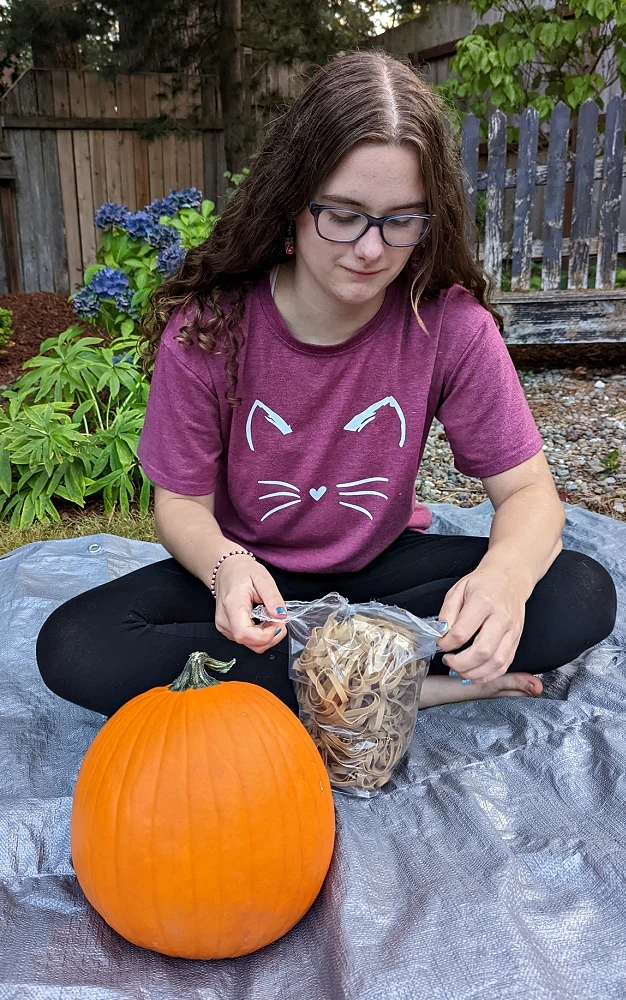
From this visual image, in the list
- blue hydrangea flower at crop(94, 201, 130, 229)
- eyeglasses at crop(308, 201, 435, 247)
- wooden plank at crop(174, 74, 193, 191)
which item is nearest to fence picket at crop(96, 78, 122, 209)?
wooden plank at crop(174, 74, 193, 191)

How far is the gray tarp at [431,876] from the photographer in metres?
0.98

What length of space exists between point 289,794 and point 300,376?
774 mm

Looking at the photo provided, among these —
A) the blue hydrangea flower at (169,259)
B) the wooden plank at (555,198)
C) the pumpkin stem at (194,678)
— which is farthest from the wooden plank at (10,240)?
the pumpkin stem at (194,678)

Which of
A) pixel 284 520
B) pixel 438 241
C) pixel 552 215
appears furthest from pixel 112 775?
pixel 552 215

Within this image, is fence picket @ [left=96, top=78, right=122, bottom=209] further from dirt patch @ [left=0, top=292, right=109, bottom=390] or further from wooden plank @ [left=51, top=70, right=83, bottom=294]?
dirt patch @ [left=0, top=292, right=109, bottom=390]

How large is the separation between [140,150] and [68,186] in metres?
0.65

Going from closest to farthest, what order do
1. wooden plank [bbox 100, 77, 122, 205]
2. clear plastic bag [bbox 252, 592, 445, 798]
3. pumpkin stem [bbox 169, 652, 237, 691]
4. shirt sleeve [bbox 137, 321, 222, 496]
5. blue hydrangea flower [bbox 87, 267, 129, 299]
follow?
1. pumpkin stem [bbox 169, 652, 237, 691]
2. clear plastic bag [bbox 252, 592, 445, 798]
3. shirt sleeve [bbox 137, 321, 222, 496]
4. blue hydrangea flower [bbox 87, 267, 129, 299]
5. wooden plank [bbox 100, 77, 122, 205]

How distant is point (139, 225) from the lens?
3.32 meters

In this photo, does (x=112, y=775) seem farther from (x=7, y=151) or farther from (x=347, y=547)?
(x=7, y=151)

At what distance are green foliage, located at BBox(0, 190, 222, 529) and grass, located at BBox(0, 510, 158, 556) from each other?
3cm

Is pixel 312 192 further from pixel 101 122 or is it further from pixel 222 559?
pixel 101 122

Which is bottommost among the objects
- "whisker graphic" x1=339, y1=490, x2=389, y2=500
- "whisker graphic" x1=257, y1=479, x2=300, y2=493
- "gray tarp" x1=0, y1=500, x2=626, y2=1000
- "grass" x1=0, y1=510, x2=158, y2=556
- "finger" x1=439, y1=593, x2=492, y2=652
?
"grass" x1=0, y1=510, x2=158, y2=556

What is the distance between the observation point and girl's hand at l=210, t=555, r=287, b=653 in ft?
3.77

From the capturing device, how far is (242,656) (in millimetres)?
1450
